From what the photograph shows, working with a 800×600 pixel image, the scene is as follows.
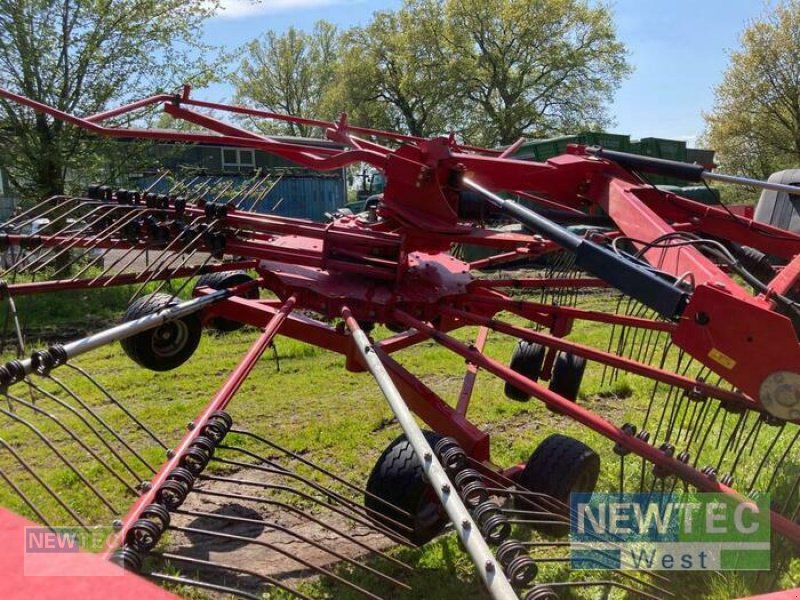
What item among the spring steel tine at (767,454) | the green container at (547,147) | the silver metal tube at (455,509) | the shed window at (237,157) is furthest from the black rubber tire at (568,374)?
the shed window at (237,157)

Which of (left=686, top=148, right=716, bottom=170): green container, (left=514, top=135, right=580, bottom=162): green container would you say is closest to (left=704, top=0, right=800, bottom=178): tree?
(left=686, top=148, right=716, bottom=170): green container

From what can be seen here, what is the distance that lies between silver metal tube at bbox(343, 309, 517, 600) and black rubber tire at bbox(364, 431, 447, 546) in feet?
1.62

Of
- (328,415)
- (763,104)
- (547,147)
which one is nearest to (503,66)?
(763,104)

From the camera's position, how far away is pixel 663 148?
2000cm

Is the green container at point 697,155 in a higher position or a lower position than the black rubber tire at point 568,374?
higher

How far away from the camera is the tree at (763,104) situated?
86.5ft

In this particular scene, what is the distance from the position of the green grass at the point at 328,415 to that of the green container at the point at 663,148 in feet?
42.6

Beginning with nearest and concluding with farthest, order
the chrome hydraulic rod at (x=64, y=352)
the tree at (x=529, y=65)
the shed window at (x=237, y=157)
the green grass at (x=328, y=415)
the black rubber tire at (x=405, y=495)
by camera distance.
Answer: the chrome hydraulic rod at (x=64, y=352) → the black rubber tire at (x=405, y=495) → the green grass at (x=328, y=415) → the shed window at (x=237, y=157) → the tree at (x=529, y=65)

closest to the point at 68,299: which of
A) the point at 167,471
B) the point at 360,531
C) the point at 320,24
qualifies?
the point at 360,531

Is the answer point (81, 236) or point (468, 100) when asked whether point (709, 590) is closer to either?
point (81, 236)

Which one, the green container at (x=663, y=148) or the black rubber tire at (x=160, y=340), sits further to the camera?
the green container at (x=663, y=148)

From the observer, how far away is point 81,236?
134 inches

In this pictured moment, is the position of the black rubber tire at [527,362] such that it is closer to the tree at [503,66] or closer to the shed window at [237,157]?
the shed window at [237,157]

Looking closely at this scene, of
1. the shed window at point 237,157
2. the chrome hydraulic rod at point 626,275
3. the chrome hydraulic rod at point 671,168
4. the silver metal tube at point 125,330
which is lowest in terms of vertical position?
the silver metal tube at point 125,330
